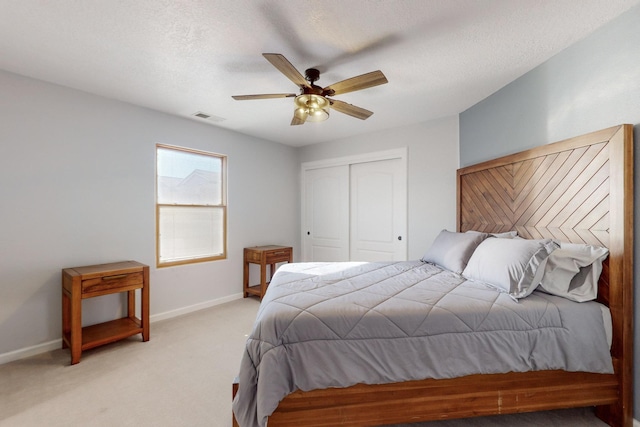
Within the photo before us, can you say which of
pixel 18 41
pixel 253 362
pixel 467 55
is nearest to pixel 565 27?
pixel 467 55

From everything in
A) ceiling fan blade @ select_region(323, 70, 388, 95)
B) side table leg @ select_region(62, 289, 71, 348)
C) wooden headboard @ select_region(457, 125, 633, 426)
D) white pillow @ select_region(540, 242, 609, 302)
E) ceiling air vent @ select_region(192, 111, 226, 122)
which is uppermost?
ceiling air vent @ select_region(192, 111, 226, 122)

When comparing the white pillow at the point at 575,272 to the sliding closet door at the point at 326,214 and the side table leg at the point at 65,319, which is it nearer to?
the sliding closet door at the point at 326,214

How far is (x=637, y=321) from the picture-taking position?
1604 millimetres

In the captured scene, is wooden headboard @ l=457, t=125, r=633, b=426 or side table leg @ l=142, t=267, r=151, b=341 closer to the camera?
wooden headboard @ l=457, t=125, r=633, b=426

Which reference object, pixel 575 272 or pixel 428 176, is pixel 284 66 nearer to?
pixel 575 272

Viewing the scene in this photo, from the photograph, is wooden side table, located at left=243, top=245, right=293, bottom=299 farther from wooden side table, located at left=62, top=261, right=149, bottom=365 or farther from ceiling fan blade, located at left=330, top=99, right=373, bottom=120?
ceiling fan blade, located at left=330, top=99, right=373, bottom=120

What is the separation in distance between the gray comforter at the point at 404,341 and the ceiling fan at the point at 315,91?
1488 mm

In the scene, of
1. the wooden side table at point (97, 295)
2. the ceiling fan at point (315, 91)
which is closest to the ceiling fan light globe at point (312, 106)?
the ceiling fan at point (315, 91)

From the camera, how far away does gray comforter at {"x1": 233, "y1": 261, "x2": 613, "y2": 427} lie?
1387 mm

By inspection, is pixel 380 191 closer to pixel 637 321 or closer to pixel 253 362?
pixel 637 321

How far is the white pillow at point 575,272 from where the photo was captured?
171cm

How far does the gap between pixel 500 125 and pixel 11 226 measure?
4591mm

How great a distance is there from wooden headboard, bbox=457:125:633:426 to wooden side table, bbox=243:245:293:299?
2758 millimetres

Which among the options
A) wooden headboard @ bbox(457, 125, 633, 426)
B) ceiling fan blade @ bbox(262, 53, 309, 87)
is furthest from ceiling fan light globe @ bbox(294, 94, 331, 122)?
wooden headboard @ bbox(457, 125, 633, 426)
